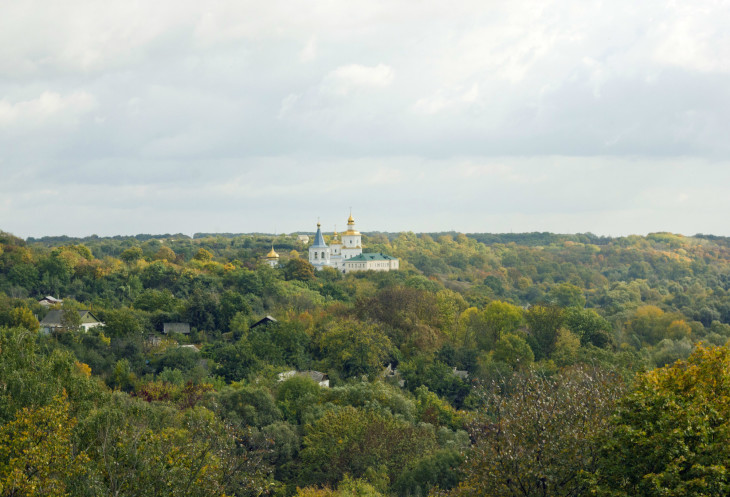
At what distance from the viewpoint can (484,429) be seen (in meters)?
17.8

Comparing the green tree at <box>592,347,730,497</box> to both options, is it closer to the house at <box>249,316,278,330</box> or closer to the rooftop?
the house at <box>249,316,278,330</box>

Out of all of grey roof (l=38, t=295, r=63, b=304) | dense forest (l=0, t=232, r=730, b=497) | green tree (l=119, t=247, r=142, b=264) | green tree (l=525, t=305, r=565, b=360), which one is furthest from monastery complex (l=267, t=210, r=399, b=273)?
green tree (l=525, t=305, r=565, b=360)

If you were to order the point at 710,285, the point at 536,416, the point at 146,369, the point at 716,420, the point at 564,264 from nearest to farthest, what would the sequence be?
the point at 716,420 → the point at 536,416 → the point at 146,369 → the point at 710,285 → the point at 564,264

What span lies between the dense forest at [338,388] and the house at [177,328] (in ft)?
1.65

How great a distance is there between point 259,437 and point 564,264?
118761mm

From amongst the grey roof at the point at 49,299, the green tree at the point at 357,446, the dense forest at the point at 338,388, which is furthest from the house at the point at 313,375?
the grey roof at the point at 49,299

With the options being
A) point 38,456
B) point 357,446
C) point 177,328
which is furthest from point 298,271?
point 38,456

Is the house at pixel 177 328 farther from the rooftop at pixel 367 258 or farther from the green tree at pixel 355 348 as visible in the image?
the rooftop at pixel 367 258

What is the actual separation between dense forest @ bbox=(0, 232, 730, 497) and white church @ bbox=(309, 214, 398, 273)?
6980mm

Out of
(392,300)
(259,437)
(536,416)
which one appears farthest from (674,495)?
(392,300)

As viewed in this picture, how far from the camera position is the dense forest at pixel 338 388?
15.8 m

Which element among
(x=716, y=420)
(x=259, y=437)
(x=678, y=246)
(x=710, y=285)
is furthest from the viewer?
(x=678, y=246)

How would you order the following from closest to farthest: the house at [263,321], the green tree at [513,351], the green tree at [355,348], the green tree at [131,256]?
1. the green tree at [355,348]
2. the green tree at [513,351]
3. the house at [263,321]
4. the green tree at [131,256]

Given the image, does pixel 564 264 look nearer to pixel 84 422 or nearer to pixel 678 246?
pixel 678 246
